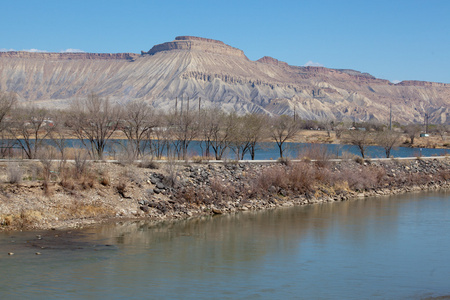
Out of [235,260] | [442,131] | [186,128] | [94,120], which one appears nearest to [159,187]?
[235,260]

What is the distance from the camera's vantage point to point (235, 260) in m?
18.1

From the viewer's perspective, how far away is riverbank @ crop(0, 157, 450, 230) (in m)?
22.2

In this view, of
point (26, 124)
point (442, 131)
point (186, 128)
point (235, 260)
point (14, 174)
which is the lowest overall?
point (235, 260)

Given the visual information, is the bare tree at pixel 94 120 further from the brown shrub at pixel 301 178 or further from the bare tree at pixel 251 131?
the brown shrub at pixel 301 178

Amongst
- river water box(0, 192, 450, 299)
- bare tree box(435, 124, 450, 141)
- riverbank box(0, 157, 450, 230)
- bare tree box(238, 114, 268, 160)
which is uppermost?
bare tree box(435, 124, 450, 141)

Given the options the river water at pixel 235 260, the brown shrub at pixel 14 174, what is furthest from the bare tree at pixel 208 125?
the brown shrub at pixel 14 174

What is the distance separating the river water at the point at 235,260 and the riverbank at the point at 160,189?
4.54 ft

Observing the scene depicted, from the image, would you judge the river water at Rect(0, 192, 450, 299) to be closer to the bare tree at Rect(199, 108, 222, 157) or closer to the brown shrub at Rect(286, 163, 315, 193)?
the brown shrub at Rect(286, 163, 315, 193)

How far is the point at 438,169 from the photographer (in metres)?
45.9

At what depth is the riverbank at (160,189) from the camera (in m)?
22.2

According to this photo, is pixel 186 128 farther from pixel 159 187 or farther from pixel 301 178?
pixel 159 187

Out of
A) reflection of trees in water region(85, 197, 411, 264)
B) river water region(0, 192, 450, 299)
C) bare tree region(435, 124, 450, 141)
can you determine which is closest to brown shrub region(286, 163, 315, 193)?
reflection of trees in water region(85, 197, 411, 264)

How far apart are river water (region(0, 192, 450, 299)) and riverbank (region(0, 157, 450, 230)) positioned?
138 centimetres

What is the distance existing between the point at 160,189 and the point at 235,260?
961 cm
